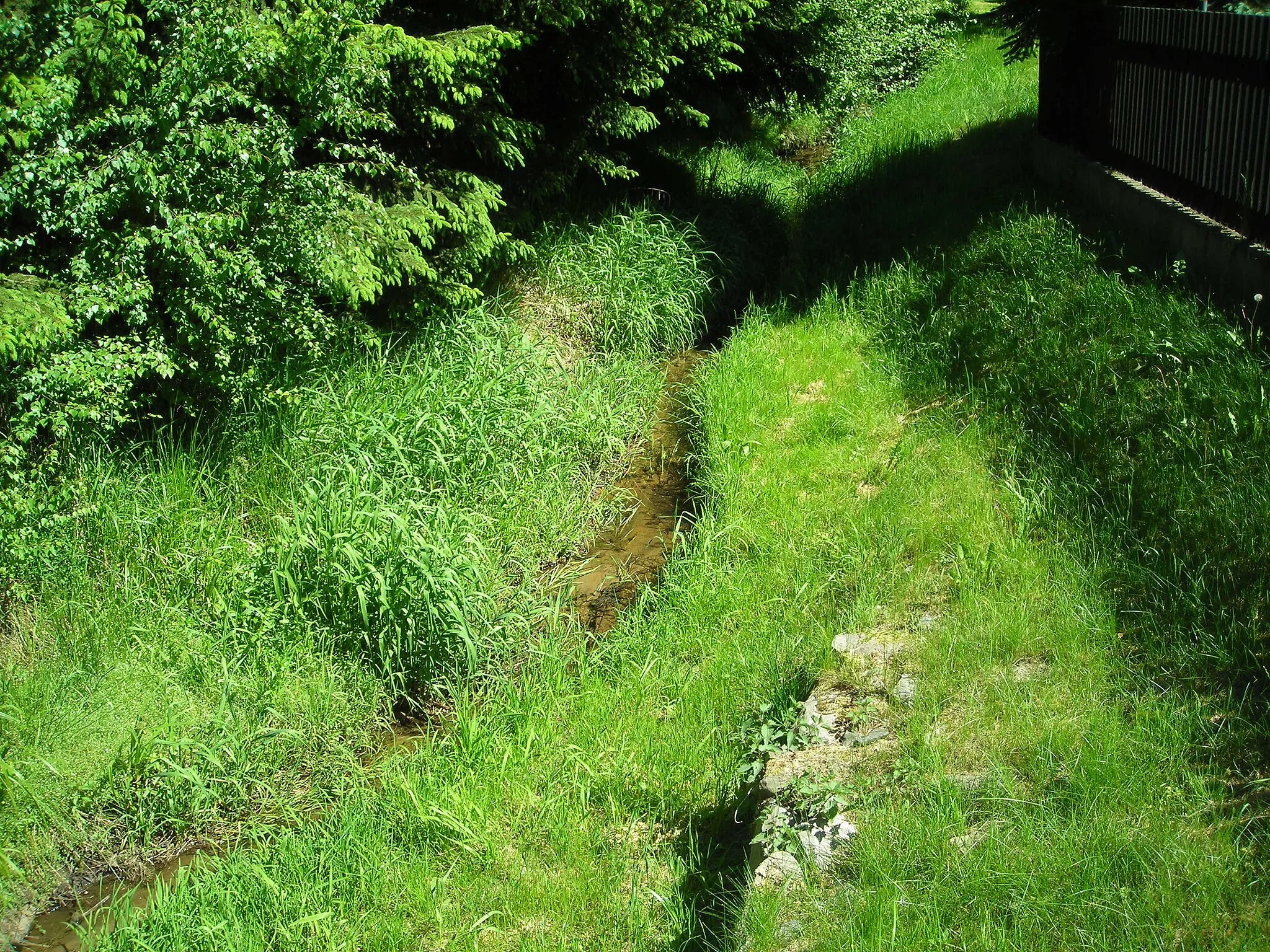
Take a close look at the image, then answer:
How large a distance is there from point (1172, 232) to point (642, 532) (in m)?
4.04

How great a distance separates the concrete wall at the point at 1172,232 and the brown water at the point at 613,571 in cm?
345

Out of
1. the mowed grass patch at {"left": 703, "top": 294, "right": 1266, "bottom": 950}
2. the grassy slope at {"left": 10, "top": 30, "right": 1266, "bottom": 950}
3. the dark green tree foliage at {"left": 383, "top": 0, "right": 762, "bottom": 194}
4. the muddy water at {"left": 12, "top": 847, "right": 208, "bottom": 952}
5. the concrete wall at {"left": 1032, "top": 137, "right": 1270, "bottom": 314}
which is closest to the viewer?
the mowed grass patch at {"left": 703, "top": 294, "right": 1266, "bottom": 950}

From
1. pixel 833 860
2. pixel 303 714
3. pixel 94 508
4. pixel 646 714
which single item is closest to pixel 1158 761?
pixel 833 860

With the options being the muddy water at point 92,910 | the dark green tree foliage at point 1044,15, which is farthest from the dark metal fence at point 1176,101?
the muddy water at point 92,910

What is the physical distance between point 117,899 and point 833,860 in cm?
286

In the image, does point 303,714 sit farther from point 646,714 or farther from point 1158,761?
point 1158,761

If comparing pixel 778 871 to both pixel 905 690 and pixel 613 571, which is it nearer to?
pixel 905 690

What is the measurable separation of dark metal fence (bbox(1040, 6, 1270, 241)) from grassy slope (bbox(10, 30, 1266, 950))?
33.9 inches

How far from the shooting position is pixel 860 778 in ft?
12.3

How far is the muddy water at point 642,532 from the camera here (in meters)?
6.20

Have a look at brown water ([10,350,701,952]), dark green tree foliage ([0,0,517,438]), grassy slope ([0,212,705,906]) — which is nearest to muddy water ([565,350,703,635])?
brown water ([10,350,701,952])

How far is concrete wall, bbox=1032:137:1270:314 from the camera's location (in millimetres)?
5918

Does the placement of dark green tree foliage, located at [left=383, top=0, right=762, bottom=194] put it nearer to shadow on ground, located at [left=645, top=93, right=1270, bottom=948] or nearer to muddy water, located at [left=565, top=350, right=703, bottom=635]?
shadow on ground, located at [left=645, top=93, right=1270, bottom=948]

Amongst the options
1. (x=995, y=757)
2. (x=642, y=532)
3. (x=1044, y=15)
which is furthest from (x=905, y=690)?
(x=1044, y=15)
